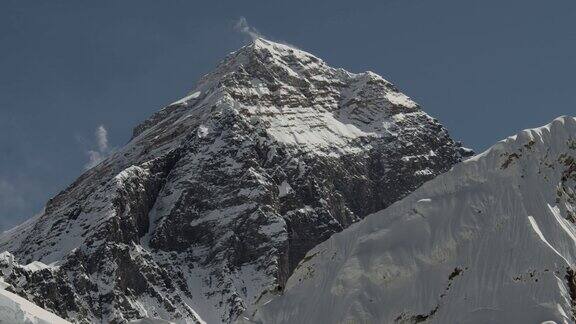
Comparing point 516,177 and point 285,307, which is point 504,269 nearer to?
point 516,177

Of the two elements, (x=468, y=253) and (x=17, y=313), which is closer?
(x=17, y=313)

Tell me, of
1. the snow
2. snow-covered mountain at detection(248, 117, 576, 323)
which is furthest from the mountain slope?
snow-covered mountain at detection(248, 117, 576, 323)

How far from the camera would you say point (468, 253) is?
116m

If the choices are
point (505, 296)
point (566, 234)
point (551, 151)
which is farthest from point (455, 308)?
point (551, 151)

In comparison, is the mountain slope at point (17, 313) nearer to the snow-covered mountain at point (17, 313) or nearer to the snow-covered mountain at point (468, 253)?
the snow-covered mountain at point (17, 313)

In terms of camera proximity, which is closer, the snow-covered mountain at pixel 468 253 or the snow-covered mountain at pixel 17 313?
the snow-covered mountain at pixel 17 313

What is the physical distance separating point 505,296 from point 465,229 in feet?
38.7

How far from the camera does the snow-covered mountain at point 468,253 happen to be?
108 m

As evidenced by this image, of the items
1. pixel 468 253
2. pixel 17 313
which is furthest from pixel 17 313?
pixel 468 253

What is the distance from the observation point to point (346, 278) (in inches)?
4798

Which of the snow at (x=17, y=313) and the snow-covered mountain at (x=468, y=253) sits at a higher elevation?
the snow-covered mountain at (x=468, y=253)

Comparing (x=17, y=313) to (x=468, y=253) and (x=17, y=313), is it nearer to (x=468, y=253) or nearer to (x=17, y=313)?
(x=17, y=313)

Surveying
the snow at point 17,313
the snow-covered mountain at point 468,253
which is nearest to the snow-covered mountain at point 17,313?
the snow at point 17,313

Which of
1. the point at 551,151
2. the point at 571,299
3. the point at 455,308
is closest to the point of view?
the point at 571,299
